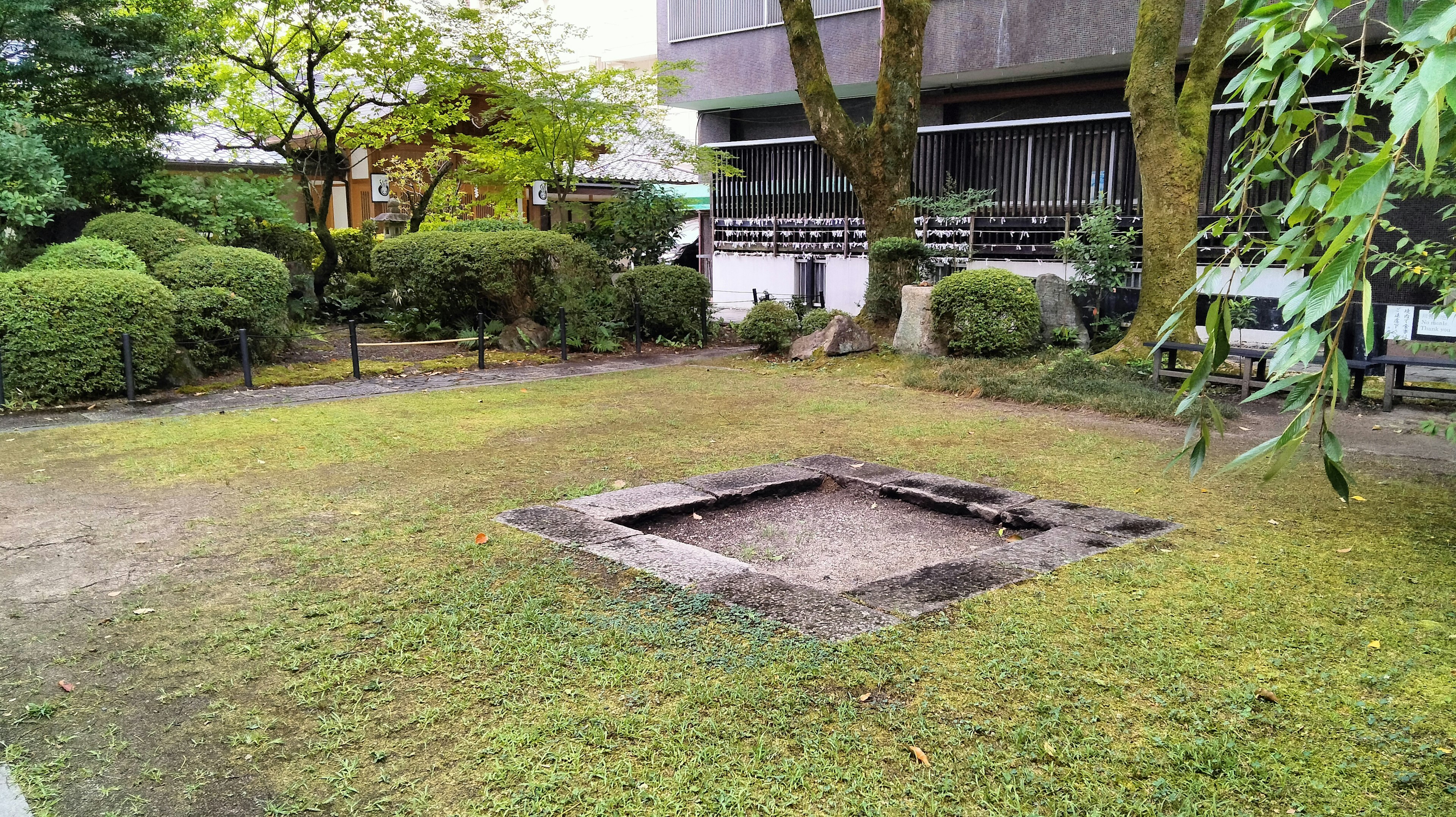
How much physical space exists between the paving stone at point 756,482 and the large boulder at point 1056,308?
708 cm

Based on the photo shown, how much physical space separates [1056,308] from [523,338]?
754cm

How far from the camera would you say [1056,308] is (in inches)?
511

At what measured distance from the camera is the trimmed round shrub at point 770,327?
1388cm

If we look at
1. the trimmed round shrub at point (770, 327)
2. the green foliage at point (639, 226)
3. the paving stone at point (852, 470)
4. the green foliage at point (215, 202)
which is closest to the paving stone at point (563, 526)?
the paving stone at point (852, 470)

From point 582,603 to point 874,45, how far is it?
1549 cm

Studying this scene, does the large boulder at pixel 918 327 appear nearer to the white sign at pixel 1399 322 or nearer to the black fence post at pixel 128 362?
the white sign at pixel 1399 322

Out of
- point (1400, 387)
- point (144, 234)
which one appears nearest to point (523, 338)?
point (144, 234)

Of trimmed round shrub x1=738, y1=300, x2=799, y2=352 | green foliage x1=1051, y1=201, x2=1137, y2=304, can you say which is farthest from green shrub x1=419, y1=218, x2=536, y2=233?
green foliage x1=1051, y1=201, x2=1137, y2=304

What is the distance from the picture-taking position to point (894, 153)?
13547mm

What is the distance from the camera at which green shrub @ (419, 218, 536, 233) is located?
15757 millimetres

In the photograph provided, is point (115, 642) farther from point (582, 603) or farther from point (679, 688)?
point (679, 688)

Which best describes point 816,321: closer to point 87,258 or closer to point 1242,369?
point 1242,369

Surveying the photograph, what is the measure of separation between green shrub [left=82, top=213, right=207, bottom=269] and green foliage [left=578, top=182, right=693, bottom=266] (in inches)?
246

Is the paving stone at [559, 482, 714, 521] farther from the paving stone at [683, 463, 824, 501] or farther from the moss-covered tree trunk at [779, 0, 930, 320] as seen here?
the moss-covered tree trunk at [779, 0, 930, 320]
